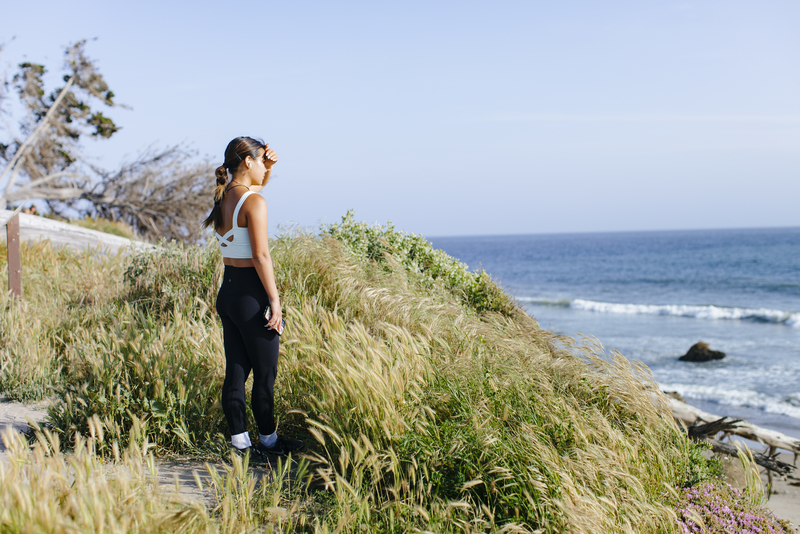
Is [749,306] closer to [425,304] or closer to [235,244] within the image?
[425,304]

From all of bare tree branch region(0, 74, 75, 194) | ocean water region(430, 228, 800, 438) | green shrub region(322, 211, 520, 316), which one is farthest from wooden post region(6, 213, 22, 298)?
bare tree branch region(0, 74, 75, 194)

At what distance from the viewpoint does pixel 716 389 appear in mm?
11961

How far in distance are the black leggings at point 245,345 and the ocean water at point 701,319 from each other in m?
4.79

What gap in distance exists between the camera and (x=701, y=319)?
919 inches

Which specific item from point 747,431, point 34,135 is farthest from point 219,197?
point 34,135

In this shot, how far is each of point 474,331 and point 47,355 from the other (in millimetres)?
4317

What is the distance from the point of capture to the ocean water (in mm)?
11578

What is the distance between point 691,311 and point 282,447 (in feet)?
84.4

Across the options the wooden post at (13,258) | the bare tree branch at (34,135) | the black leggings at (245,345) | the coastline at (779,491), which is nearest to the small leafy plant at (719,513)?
the coastline at (779,491)

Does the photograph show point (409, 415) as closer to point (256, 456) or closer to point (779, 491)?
point (256, 456)

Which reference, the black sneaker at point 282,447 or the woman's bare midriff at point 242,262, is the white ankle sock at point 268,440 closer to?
the black sneaker at point 282,447

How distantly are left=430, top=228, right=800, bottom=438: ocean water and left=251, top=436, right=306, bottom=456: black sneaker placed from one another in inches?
184

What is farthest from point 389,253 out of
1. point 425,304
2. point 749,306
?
point 749,306

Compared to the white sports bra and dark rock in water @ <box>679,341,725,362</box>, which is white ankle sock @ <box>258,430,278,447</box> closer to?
the white sports bra
